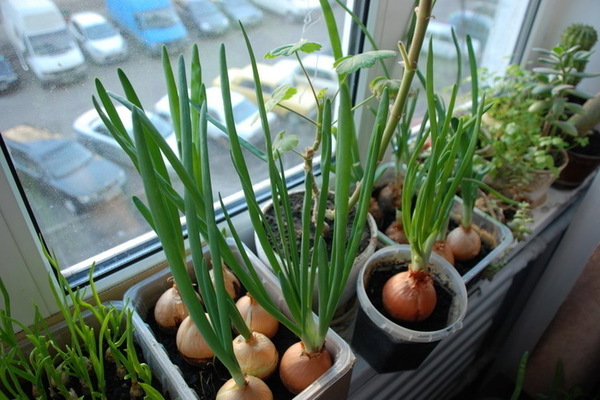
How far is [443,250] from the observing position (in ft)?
2.55

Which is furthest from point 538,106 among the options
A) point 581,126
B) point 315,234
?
point 315,234

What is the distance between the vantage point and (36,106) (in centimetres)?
54

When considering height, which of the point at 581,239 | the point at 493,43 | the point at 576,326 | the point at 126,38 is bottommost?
the point at 576,326

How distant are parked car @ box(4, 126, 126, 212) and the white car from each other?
0.13m

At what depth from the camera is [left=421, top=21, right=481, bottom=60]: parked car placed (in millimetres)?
1008

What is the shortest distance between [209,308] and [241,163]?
161mm

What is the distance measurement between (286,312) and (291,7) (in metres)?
0.49

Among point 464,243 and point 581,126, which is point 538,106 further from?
point 464,243

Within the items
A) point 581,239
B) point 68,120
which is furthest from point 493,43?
point 68,120

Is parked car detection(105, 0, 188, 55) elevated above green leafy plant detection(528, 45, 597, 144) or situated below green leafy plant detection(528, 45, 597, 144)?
above

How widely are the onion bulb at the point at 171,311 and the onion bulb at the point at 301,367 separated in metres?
0.17

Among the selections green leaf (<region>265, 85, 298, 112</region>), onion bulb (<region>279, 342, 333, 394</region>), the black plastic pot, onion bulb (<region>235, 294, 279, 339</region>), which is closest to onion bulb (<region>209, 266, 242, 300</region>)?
onion bulb (<region>235, 294, 279, 339</region>)

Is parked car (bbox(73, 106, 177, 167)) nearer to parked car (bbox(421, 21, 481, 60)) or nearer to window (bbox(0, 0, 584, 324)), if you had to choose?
window (bbox(0, 0, 584, 324))

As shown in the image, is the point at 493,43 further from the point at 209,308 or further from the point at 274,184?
the point at 209,308
